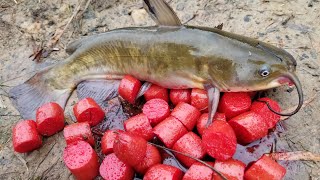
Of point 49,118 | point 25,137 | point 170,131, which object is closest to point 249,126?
point 170,131

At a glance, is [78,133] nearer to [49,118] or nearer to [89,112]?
[89,112]

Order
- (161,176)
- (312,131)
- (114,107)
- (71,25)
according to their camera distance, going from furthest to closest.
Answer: (71,25) < (114,107) < (312,131) < (161,176)

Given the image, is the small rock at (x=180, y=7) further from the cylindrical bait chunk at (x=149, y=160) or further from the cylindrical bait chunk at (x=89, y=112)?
the cylindrical bait chunk at (x=149, y=160)

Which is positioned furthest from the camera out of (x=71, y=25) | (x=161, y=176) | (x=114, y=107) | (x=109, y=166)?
(x=71, y=25)

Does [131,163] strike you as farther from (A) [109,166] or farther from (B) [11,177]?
(B) [11,177]

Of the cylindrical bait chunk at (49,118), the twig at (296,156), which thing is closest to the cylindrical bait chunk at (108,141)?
the cylindrical bait chunk at (49,118)

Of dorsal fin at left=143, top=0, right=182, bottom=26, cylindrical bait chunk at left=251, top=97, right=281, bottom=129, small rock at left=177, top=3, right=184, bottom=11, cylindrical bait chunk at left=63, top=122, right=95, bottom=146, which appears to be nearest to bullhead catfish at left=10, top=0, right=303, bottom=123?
dorsal fin at left=143, top=0, right=182, bottom=26

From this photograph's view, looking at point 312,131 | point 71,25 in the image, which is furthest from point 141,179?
point 71,25

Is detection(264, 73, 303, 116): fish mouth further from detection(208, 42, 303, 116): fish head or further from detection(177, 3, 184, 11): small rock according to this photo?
detection(177, 3, 184, 11): small rock
